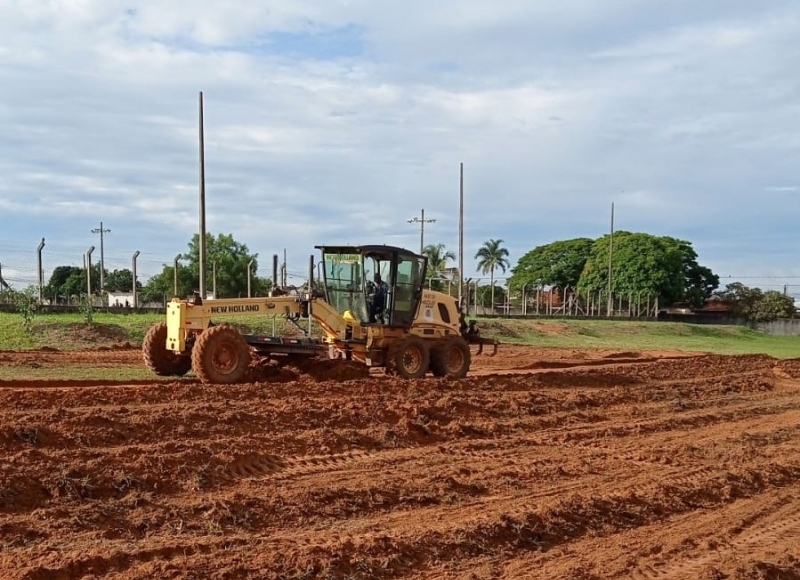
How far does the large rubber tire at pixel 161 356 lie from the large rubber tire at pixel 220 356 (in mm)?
1227

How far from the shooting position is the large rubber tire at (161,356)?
1539 cm

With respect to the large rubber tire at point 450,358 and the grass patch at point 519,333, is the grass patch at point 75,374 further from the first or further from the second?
the large rubber tire at point 450,358

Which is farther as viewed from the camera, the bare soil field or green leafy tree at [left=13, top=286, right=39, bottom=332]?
green leafy tree at [left=13, top=286, right=39, bottom=332]

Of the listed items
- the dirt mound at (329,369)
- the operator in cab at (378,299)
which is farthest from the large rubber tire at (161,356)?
the operator in cab at (378,299)

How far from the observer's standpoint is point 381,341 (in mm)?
16969

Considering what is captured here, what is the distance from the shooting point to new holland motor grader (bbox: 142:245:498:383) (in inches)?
→ 572

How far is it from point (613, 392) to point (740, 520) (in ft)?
25.5

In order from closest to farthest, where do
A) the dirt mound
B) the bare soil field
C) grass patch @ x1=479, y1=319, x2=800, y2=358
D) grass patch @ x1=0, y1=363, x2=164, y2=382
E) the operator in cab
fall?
the bare soil field
grass patch @ x1=0, y1=363, x2=164, y2=382
the dirt mound
the operator in cab
grass patch @ x1=479, y1=319, x2=800, y2=358

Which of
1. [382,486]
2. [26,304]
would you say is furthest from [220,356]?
[26,304]

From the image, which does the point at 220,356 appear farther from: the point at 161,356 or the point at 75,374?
the point at 75,374

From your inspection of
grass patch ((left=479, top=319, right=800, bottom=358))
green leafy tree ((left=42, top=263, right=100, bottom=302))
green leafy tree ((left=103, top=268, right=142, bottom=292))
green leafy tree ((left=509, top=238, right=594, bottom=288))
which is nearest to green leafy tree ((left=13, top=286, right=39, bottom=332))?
grass patch ((left=479, top=319, right=800, bottom=358))

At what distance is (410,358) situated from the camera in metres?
17.1

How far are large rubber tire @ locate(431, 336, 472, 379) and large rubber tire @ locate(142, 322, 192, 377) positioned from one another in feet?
15.8

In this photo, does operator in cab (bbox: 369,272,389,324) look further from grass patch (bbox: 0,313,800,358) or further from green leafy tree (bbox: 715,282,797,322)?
green leafy tree (bbox: 715,282,797,322)
